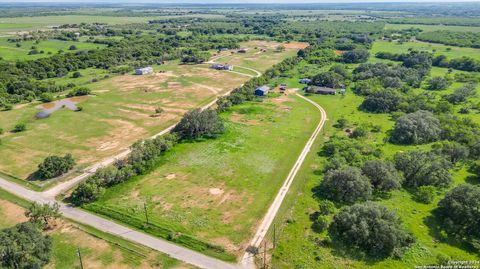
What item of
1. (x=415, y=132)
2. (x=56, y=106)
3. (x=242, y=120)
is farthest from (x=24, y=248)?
(x=415, y=132)

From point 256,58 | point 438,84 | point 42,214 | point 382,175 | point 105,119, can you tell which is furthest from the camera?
point 256,58

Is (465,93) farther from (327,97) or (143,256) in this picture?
(143,256)

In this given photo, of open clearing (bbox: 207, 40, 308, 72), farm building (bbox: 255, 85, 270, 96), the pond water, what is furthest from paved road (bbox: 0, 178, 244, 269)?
open clearing (bbox: 207, 40, 308, 72)

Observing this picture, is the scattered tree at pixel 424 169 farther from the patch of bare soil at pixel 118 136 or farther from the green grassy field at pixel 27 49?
the green grassy field at pixel 27 49

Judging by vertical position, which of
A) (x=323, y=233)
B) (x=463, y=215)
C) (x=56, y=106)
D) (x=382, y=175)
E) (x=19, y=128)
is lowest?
(x=323, y=233)

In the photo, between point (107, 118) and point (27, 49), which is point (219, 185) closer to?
point (107, 118)

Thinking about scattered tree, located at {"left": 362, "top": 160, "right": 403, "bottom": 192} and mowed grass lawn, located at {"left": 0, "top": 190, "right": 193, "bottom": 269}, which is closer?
mowed grass lawn, located at {"left": 0, "top": 190, "right": 193, "bottom": 269}

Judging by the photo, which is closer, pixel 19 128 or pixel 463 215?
pixel 463 215

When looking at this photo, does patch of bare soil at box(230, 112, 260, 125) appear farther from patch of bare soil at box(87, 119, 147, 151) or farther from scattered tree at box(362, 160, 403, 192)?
scattered tree at box(362, 160, 403, 192)
